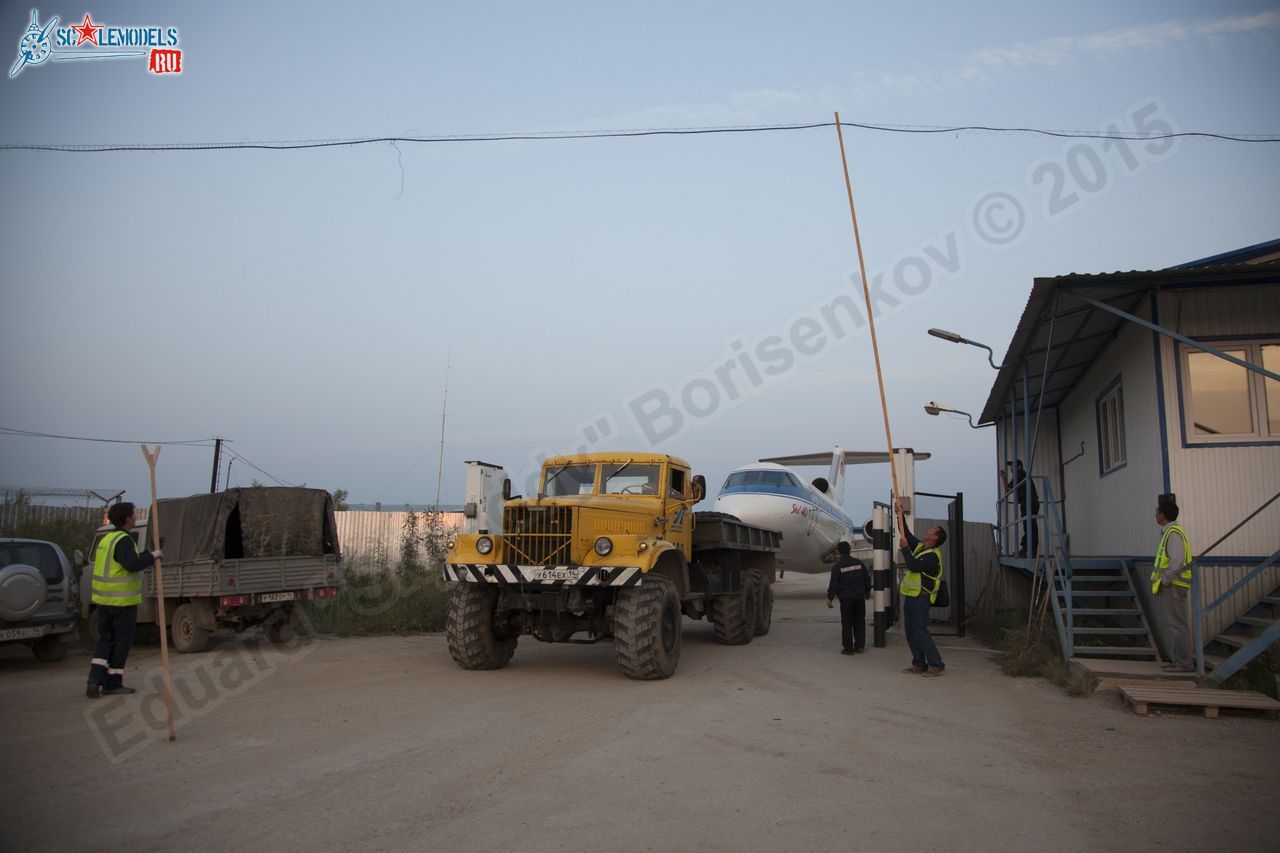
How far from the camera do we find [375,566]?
66.0 feet

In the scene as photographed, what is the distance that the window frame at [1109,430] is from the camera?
11555mm

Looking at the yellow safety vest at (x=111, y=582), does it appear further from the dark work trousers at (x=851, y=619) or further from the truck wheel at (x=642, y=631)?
the dark work trousers at (x=851, y=619)

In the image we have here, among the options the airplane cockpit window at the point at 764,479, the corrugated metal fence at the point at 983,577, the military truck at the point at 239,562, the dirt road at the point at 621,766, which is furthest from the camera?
the airplane cockpit window at the point at 764,479

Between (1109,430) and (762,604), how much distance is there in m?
5.73

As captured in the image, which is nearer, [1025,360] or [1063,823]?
[1063,823]

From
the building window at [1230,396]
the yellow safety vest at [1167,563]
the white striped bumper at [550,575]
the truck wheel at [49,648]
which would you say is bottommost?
the truck wheel at [49,648]

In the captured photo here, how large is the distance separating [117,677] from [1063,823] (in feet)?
26.2

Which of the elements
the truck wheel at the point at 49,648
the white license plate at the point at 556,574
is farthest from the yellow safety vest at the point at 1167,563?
the truck wheel at the point at 49,648

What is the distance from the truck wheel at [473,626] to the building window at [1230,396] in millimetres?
8007

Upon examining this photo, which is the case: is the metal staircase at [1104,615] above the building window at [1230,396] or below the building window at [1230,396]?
below

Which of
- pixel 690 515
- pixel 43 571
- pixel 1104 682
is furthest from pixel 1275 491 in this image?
pixel 43 571

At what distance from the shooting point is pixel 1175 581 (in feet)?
27.5

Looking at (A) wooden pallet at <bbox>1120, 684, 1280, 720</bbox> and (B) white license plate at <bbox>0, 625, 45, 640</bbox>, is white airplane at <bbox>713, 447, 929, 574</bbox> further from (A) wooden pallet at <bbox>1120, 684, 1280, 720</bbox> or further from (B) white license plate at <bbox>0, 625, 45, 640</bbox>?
(B) white license plate at <bbox>0, 625, 45, 640</bbox>

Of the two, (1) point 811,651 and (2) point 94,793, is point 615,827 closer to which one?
(2) point 94,793
